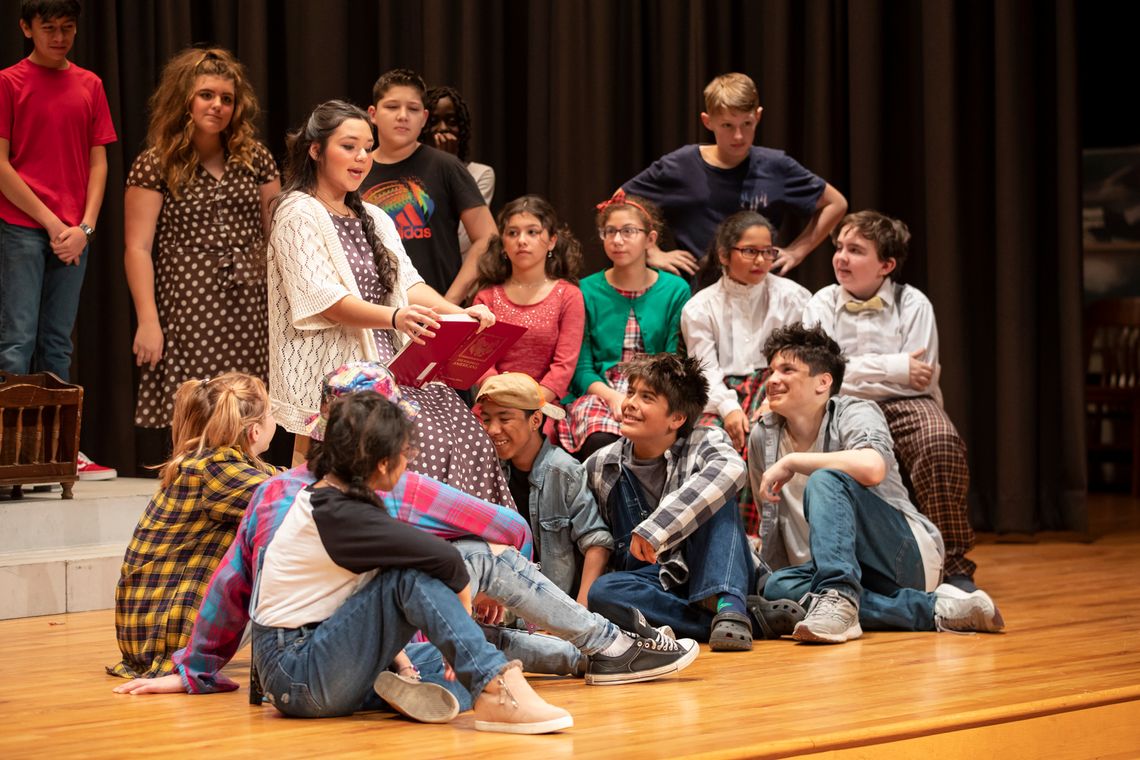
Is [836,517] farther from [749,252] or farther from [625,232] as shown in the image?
[625,232]

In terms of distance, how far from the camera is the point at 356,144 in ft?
11.5

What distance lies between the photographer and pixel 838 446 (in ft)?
12.6

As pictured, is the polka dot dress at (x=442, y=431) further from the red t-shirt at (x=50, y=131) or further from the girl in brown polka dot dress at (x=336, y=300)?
the red t-shirt at (x=50, y=131)

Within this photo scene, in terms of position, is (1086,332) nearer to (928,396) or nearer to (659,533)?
(928,396)

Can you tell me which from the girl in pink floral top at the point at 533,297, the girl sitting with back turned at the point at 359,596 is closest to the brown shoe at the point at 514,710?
the girl sitting with back turned at the point at 359,596

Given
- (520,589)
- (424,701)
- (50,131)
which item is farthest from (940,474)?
(50,131)

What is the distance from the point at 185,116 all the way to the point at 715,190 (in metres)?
1.71

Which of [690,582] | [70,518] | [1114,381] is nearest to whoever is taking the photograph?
[690,582]

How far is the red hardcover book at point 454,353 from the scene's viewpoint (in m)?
3.35

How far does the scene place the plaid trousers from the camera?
4.28 m

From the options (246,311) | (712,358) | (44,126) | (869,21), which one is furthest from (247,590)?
(869,21)

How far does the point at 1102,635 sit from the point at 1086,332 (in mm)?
4094

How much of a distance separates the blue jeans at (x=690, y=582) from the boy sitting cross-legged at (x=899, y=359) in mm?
902

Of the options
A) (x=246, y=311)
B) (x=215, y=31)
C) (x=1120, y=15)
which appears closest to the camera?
(x=246, y=311)
